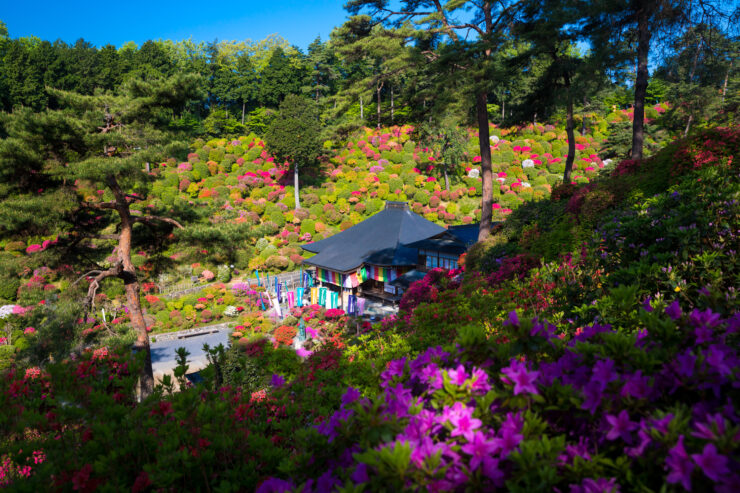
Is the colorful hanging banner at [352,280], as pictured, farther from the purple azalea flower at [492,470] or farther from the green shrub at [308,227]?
the purple azalea flower at [492,470]

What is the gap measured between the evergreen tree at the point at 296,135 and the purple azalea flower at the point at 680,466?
30.7m

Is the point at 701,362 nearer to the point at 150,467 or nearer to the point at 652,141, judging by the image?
the point at 150,467

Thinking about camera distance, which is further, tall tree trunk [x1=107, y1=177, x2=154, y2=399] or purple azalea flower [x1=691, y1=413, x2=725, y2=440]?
tall tree trunk [x1=107, y1=177, x2=154, y2=399]

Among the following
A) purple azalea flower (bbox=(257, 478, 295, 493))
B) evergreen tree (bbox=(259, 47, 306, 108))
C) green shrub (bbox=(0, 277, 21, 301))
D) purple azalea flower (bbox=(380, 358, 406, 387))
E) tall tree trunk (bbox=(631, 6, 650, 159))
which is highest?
evergreen tree (bbox=(259, 47, 306, 108))

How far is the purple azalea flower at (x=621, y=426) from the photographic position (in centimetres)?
116

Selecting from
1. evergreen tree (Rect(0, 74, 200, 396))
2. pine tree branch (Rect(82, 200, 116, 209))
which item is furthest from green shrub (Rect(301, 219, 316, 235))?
pine tree branch (Rect(82, 200, 116, 209))

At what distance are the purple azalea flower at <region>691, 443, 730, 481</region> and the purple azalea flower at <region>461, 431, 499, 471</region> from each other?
1.69 ft

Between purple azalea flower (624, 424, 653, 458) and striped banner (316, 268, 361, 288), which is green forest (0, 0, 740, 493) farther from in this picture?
striped banner (316, 268, 361, 288)

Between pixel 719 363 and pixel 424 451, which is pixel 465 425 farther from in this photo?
pixel 719 363

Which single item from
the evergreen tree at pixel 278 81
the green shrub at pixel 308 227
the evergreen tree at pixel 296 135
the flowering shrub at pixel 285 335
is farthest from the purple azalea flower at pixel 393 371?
the evergreen tree at pixel 278 81

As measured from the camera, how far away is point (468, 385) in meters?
1.49

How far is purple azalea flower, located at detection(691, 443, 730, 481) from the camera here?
93 cm

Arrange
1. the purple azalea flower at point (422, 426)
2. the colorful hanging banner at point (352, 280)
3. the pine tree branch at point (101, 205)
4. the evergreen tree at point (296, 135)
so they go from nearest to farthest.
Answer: the purple azalea flower at point (422, 426)
the pine tree branch at point (101, 205)
the colorful hanging banner at point (352, 280)
the evergreen tree at point (296, 135)

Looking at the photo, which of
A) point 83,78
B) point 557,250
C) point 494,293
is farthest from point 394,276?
point 83,78
